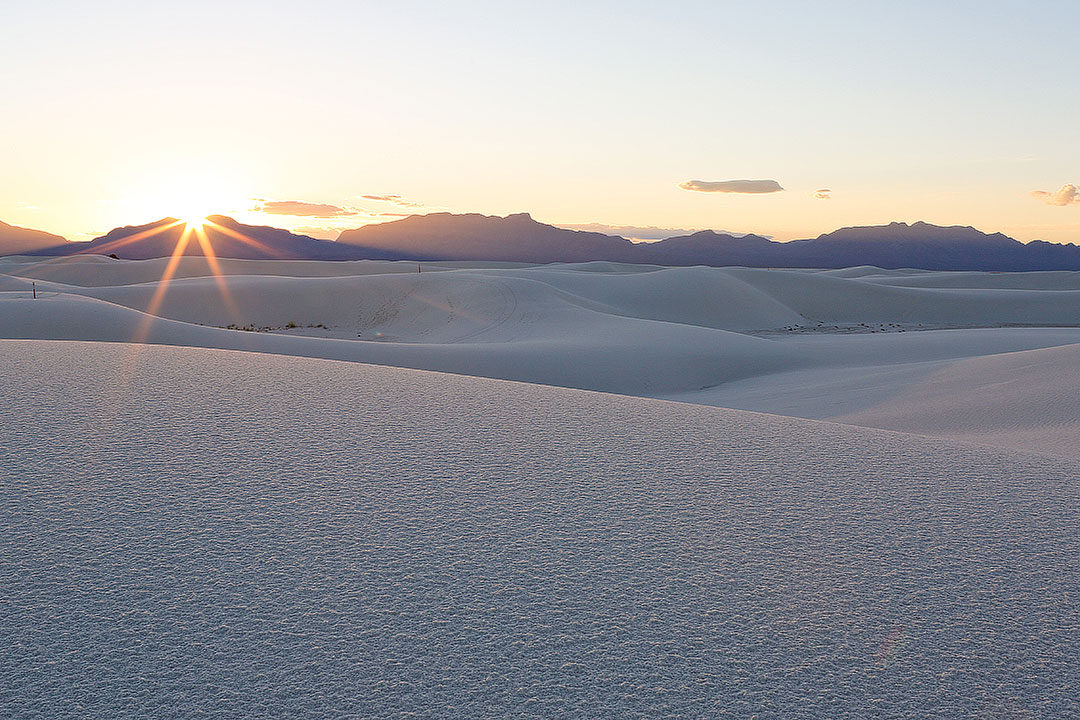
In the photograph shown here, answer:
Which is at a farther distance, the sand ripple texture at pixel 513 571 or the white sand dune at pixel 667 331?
the white sand dune at pixel 667 331

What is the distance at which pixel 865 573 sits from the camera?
316 cm

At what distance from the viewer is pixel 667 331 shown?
23891 millimetres

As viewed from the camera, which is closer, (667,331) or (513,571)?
(513,571)

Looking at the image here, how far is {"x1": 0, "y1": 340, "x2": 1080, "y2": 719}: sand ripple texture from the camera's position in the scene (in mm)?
2328

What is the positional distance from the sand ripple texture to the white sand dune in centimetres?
446

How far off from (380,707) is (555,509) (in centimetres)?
163

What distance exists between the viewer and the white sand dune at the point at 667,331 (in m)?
11.8

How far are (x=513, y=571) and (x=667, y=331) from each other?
69.8 feet

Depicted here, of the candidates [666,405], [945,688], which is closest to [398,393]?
[666,405]

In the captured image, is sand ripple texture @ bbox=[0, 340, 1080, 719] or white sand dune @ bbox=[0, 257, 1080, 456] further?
white sand dune @ bbox=[0, 257, 1080, 456]

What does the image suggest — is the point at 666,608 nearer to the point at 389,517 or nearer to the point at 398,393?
the point at 389,517

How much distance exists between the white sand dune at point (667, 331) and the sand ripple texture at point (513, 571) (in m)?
4.46

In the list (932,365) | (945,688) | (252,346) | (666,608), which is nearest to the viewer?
(945,688)

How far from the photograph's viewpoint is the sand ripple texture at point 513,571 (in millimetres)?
2328
